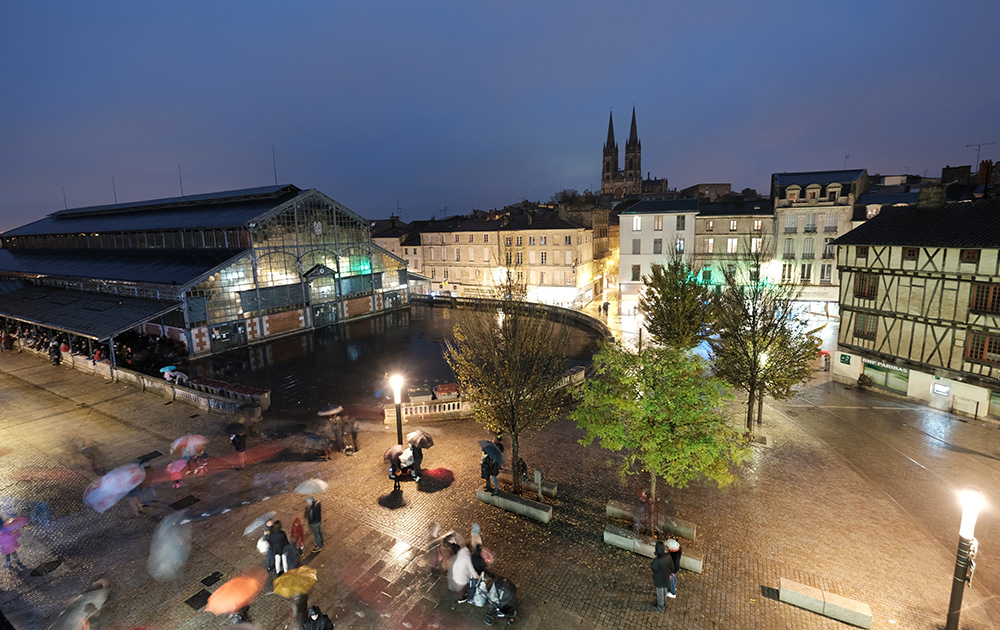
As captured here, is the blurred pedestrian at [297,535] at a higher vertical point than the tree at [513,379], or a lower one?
lower

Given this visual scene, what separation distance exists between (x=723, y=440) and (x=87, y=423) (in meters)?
24.9

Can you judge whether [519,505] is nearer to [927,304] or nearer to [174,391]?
[174,391]

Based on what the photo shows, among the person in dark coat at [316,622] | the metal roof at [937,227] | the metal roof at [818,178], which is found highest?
the metal roof at [818,178]

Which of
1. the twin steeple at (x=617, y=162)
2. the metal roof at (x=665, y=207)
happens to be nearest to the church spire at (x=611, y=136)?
the twin steeple at (x=617, y=162)

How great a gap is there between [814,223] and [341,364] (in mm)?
40407

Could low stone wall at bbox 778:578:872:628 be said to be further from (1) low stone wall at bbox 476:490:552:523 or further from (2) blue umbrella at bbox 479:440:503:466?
(2) blue umbrella at bbox 479:440:503:466

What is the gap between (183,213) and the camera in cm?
4500

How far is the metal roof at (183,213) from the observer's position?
39.3 meters

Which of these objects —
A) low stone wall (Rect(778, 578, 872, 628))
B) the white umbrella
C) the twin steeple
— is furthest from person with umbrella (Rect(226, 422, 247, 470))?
the twin steeple

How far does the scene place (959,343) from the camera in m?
20.2

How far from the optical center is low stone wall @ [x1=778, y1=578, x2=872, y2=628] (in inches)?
352

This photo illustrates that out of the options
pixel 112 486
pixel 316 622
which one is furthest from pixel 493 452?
pixel 112 486

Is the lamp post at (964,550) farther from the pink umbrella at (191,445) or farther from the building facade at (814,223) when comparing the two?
the building facade at (814,223)

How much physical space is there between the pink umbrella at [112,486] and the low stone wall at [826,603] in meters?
18.1
